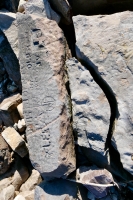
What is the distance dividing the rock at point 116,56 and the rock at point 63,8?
0.23 metres

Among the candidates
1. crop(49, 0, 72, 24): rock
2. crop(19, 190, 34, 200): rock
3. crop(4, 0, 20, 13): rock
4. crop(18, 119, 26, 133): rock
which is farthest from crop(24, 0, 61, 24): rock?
crop(19, 190, 34, 200): rock

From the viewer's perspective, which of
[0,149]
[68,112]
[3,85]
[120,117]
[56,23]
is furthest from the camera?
[3,85]

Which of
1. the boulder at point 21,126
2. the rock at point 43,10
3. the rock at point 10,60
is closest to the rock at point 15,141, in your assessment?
the boulder at point 21,126

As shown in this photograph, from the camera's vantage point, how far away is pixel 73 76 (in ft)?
7.78

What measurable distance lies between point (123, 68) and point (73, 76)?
44 cm

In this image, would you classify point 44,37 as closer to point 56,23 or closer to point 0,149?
point 56,23

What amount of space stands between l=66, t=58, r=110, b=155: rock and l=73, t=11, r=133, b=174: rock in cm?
5

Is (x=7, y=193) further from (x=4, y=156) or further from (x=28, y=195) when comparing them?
(x=4, y=156)

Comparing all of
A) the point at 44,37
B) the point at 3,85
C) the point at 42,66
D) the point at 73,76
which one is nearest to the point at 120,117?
the point at 73,76

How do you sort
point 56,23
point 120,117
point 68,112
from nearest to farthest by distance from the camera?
point 120,117, point 68,112, point 56,23

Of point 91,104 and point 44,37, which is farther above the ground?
point 44,37

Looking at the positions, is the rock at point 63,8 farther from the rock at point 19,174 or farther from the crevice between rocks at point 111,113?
the rock at point 19,174

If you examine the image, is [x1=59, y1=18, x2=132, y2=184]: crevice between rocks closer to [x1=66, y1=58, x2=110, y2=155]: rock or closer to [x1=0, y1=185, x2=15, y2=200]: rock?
[x1=66, y1=58, x2=110, y2=155]: rock

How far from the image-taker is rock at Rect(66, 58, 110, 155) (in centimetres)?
217
